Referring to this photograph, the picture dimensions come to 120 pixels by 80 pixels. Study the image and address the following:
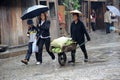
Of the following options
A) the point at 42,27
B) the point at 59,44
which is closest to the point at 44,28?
the point at 42,27

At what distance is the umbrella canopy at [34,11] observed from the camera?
1291cm

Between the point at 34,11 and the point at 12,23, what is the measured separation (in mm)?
5637

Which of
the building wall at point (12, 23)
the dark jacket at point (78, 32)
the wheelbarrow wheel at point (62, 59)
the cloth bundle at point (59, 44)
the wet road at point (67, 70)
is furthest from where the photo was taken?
the building wall at point (12, 23)

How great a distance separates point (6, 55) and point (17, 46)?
96.7 inches

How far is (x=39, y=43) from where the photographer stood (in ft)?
42.6

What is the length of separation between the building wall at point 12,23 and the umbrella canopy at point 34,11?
17.5 feet

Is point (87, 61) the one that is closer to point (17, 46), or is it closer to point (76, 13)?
point (76, 13)

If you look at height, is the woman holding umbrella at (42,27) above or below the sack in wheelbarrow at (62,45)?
above

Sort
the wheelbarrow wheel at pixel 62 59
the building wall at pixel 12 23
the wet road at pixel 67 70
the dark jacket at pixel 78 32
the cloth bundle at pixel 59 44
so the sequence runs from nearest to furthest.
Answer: the wet road at pixel 67 70 < the cloth bundle at pixel 59 44 < the wheelbarrow wheel at pixel 62 59 < the dark jacket at pixel 78 32 < the building wall at pixel 12 23

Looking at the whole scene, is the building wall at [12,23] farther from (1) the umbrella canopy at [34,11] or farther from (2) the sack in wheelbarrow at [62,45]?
(2) the sack in wheelbarrow at [62,45]

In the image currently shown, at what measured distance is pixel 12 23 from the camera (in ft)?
61.1

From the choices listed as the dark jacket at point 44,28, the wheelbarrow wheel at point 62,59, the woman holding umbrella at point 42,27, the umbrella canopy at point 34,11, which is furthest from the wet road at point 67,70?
the umbrella canopy at point 34,11

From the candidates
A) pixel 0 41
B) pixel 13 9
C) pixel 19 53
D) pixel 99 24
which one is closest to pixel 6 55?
pixel 19 53

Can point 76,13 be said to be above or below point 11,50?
above
